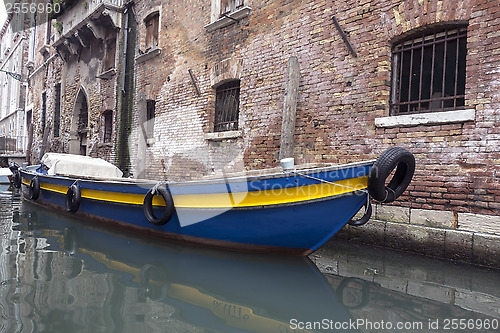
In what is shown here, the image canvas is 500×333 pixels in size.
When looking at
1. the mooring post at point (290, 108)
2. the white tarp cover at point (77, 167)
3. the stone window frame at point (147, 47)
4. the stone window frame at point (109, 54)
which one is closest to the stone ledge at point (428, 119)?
the mooring post at point (290, 108)

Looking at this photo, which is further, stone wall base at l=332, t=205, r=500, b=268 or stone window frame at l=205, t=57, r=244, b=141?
stone window frame at l=205, t=57, r=244, b=141

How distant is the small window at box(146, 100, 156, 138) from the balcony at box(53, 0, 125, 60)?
10.2 ft

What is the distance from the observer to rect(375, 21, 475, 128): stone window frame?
4520 mm

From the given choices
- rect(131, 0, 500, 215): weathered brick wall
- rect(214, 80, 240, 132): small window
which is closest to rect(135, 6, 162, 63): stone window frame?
rect(131, 0, 500, 215): weathered brick wall

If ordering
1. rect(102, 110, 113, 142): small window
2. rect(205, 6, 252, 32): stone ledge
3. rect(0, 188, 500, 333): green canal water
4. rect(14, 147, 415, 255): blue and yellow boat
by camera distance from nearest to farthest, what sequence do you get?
rect(0, 188, 500, 333): green canal water, rect(14, 147, 415, 255): blue and yellow boat, rect(205, 6, 252, 32): stone ledge, rect(102, 110, 113, 142): small window

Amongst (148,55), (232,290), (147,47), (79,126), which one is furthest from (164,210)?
(79,126)

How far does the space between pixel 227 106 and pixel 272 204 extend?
4.36 metres

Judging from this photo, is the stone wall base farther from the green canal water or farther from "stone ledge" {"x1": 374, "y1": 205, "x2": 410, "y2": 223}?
the green canal water

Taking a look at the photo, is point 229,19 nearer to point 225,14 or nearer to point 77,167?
point 225,14

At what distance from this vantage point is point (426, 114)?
15.7 feet

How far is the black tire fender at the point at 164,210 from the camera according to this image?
A: 4848 millimetres

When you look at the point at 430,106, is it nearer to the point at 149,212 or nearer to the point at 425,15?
the point at 425,15

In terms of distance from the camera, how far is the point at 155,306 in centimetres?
309

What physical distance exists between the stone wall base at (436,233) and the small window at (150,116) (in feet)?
22.1
